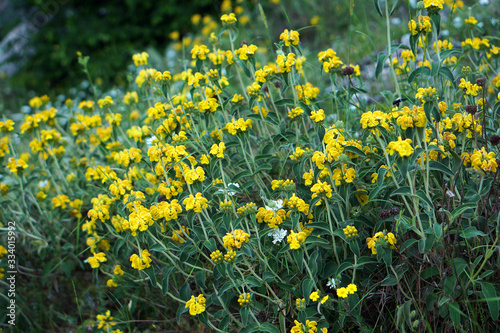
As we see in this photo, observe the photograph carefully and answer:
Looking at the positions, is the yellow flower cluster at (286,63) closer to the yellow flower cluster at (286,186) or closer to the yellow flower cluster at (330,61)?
the yellow flower cluster at (330,61)

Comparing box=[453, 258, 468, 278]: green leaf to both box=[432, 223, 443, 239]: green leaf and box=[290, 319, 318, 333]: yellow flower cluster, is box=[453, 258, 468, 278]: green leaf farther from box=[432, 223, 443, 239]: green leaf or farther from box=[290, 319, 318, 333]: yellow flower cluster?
box=[290, 319, 318, 333]: yellow flower cluster

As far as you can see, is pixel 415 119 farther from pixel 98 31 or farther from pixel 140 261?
pixel 98 31

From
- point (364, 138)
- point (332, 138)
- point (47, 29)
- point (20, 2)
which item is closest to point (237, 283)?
point (332, 138)

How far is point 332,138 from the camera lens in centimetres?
166

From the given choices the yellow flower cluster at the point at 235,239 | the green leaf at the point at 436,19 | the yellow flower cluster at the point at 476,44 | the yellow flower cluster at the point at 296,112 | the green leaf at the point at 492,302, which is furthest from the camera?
the yellow flower cluster at the point at 476,44

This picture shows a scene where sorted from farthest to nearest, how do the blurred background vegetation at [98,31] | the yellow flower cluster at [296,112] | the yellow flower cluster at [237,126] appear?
the blurred background vegetation at [98,31], the yellow flower cluster at [296,112], the yellow flower cluster at [237,126]

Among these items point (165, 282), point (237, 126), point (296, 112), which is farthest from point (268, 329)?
point (296, 112)

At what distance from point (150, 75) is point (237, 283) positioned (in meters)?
1.33

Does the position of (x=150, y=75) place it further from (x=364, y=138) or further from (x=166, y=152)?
(x=364, y=138)

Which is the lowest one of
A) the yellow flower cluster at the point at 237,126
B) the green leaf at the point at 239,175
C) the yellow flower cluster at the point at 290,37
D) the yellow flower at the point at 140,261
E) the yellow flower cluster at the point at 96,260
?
the yellow flower cluster at the point at 96,260

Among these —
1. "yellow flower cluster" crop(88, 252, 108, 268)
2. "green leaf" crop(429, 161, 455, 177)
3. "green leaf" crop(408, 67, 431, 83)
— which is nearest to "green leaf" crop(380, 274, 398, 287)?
"green leaf" crop(429, 161, 455, 177)

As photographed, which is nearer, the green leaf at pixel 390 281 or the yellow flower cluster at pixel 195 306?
the green leaf at pixel 390 281

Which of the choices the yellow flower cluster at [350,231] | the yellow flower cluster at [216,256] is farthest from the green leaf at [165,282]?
the yellow flower cluster at [350,231]

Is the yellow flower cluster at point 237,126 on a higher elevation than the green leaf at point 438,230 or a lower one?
higher
